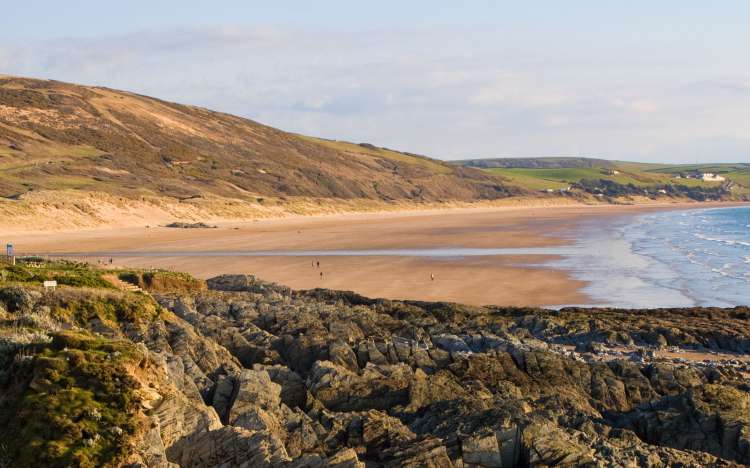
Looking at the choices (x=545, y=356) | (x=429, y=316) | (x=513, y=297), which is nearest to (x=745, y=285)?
(x=513, y=297)

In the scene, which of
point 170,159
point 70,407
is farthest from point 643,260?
point 170,159

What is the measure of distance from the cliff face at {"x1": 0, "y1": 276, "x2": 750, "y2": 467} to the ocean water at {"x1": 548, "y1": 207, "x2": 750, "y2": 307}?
11921mm

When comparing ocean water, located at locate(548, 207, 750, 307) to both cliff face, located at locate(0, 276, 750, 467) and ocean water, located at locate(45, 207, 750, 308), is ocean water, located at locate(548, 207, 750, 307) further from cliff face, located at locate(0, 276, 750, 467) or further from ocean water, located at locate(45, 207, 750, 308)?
cliff face, located at locate(0, 276, 750, 467)

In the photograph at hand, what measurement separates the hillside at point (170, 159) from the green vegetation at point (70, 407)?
7610cm

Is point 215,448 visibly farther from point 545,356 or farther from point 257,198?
point 257,198

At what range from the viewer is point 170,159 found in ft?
418

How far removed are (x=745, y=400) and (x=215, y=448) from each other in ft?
36.7

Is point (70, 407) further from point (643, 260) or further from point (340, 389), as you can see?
point (643, 260)

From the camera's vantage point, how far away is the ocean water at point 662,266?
132 feet

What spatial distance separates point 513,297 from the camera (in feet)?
131

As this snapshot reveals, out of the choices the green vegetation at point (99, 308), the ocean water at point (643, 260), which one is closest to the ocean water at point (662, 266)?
the ocean water at point (643, 260)

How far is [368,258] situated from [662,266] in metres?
20.2

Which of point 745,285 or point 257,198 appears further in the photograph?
point 257,198

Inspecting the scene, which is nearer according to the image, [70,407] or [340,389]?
[70,407]
